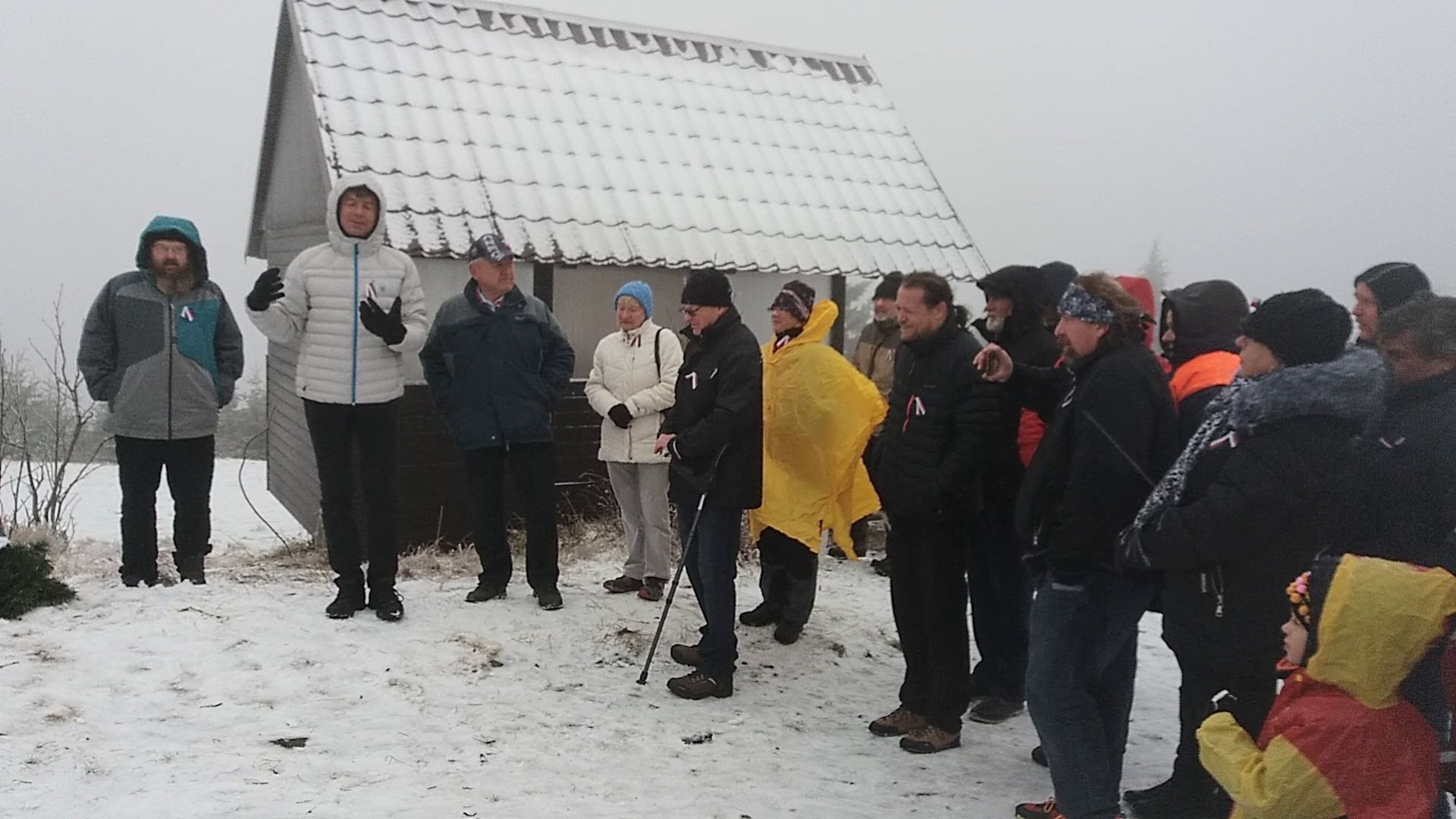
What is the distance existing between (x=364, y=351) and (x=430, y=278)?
2.60m

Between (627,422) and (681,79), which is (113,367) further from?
(681,79)

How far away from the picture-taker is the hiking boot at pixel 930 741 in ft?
14.6

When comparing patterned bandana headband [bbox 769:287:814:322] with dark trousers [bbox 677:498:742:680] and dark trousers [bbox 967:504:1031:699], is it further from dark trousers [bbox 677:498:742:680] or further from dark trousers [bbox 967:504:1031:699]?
dark trousers [bbox 967:504:1031:699]

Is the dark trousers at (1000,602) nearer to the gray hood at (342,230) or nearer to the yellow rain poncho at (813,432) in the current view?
the yellow rain poncho at (813,432)

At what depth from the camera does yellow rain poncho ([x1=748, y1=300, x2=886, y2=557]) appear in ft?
18.5

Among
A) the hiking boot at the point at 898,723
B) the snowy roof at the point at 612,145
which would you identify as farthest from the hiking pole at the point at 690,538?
the snowy roof at the point at 612,145

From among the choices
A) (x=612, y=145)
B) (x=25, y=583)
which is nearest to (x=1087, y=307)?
(x=25, y=583)

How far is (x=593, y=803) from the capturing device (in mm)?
3865

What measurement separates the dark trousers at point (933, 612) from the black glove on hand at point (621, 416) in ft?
6.87

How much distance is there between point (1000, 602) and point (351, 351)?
3475mm

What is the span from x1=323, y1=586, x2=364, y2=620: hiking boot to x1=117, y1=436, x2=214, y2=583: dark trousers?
0.96m

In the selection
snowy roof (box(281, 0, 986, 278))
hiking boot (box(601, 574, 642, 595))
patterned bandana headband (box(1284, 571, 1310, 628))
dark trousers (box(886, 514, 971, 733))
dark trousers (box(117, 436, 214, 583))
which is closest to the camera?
patterned bandana headband (box(1284, 571, 1310, 628))

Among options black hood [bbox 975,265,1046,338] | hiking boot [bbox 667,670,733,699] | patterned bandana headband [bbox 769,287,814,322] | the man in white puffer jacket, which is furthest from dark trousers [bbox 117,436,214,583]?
black hood [bbox 975,265,1046,338]

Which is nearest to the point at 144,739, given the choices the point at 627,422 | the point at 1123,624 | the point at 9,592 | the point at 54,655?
the point at 54,655
